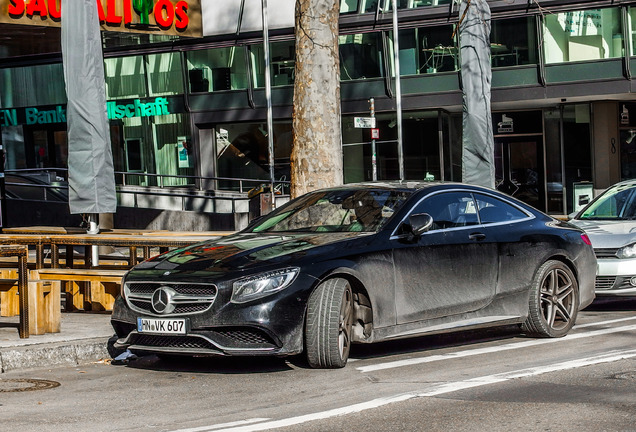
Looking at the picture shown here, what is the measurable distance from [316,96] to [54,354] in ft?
19.0

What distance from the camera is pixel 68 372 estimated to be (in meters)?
8.55

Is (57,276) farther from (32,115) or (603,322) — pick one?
(32,115)

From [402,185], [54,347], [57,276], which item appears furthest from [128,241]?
[402,185]

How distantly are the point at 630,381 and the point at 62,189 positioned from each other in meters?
23.4

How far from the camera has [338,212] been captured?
29.4 feet

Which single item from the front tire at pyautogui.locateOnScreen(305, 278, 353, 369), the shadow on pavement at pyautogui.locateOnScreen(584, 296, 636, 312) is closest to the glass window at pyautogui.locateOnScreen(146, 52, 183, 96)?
the shadow on pavement at pyautogui.locateOnScreen(584, 296, 636, 312)

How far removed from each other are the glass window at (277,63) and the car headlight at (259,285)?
2423 centimetres

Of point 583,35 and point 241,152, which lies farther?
point 241,152

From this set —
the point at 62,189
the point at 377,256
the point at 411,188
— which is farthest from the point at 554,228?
the point at 62,189

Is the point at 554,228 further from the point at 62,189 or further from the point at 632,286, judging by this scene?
the point at 62,189

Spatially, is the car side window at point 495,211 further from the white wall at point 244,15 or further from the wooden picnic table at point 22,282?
the white wall at point 244,15

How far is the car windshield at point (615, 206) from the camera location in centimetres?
1291

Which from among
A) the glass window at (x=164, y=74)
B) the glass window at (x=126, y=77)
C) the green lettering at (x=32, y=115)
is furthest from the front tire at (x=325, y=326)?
the green lettering at (x=32, y=115)

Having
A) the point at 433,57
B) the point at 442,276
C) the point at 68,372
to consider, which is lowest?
the point at 68,372
